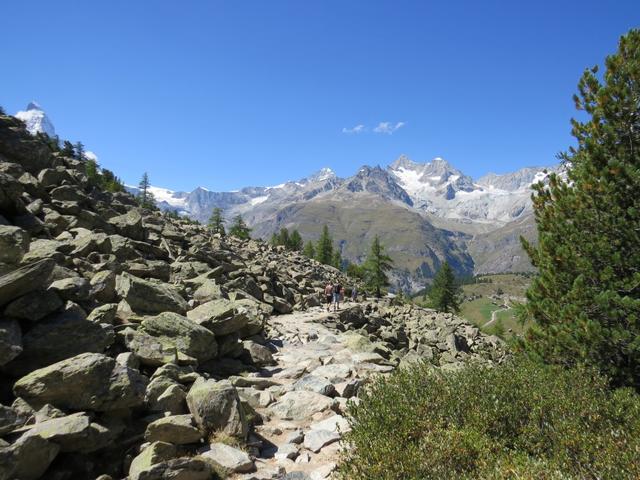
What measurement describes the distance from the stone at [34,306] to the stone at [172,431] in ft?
13.3

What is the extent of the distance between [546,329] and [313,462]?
31.5ft

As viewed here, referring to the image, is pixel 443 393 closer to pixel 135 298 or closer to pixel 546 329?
pixel 546 329

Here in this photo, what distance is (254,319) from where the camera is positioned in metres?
19.8

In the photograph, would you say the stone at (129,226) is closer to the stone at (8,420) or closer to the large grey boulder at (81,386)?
the large grey boulder at (81,386)

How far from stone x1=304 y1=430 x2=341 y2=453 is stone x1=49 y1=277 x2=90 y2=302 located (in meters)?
7.80

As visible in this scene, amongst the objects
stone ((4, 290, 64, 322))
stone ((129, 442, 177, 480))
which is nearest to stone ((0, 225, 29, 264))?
stone ((4, 290, 64, 322))

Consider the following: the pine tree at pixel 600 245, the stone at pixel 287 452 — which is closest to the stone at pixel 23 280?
the stone at pixel 287 452

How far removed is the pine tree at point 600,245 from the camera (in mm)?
11539

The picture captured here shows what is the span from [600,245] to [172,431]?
521 inches

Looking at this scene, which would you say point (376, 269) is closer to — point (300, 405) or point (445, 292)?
point (445, 292)

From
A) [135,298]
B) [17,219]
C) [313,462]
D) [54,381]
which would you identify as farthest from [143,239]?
[313,462]

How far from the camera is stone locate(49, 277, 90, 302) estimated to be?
1091cm

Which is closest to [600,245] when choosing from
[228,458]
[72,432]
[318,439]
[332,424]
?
[332,424]

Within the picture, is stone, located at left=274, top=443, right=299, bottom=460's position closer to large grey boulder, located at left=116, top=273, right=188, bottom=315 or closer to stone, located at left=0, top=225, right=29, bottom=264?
large grey boulder, located at left=116, top=273, right=188, bottom=315
